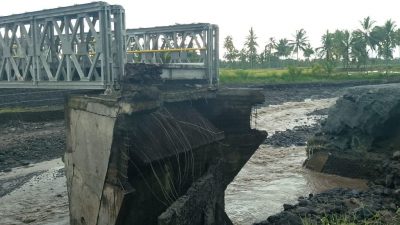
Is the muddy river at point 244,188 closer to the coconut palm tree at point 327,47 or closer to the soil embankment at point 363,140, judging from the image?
the soil embankment at point 363,140

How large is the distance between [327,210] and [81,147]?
20.5 feet

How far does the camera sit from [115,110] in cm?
799

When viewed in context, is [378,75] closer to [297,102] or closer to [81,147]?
[297,102]

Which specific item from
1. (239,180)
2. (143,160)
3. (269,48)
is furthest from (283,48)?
(143,160)

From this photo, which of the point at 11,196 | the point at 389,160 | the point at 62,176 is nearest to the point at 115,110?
the point at 11,196

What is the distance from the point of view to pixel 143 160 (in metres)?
8.02

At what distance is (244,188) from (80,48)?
787 cm

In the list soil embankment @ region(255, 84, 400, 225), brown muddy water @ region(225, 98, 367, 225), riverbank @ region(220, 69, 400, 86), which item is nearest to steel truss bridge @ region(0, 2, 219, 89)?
brown muddy water @ region(225, 98, 367, 225)

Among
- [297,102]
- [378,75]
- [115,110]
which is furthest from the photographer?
[378,75]

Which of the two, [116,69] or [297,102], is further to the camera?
[297,102]

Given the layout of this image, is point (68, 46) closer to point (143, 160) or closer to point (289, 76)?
point (143, 160)

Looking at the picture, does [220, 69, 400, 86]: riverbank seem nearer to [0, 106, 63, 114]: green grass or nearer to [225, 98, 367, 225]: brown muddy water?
[0, 106, 63, 114]: green grass

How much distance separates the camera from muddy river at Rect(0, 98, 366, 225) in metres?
12.6

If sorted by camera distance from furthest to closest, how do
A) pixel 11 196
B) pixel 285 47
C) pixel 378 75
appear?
pixel 285 47 < pixel 378 75 < pixel 11 196
